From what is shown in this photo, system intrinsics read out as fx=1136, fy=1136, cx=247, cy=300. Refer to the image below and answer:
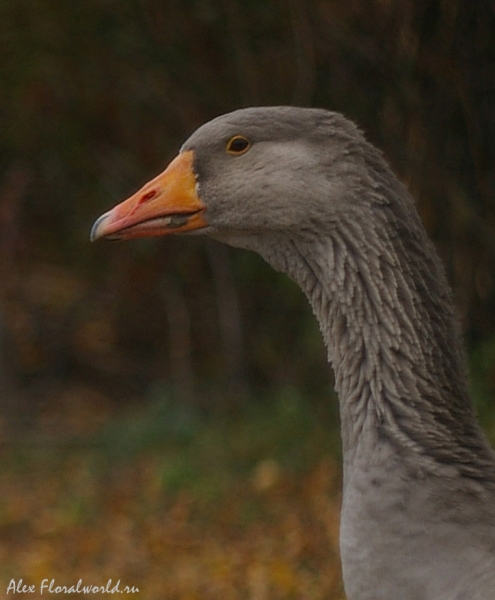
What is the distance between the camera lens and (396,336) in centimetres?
357

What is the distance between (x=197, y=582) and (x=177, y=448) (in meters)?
2.70

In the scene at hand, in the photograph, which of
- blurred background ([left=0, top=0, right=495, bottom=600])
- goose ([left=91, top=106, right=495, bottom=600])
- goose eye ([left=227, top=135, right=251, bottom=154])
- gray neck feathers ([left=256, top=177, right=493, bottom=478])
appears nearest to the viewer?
goose ([left=91, top=106, right=495, bottom=600])

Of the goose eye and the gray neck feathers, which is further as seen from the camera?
the goose eye

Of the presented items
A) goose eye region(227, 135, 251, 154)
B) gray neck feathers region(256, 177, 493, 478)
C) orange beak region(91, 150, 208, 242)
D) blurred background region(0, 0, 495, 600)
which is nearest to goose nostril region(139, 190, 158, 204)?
orange beak region(91, 150, 208, 242)

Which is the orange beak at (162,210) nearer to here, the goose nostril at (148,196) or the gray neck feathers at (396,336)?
the goose nostril at (148,196)

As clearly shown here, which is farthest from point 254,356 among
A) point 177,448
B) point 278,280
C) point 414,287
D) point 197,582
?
point 414,287

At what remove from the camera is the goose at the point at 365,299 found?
3.37 meters

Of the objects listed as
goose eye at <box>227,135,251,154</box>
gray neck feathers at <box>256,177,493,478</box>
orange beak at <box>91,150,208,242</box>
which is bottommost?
gray neck feathers at <box>256,177,493,478</box>

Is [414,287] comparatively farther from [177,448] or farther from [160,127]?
[160,127]

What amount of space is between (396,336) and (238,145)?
2.70ft

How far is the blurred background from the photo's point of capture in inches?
278

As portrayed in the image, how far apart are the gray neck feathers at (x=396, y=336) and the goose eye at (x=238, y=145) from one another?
38 cm

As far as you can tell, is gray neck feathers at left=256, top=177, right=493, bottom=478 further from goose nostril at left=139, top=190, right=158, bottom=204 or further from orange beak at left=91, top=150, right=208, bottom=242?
goose nostril at left=139, top=190, right=158, bottom=204

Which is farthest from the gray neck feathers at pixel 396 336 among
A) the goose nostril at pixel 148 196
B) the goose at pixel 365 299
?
the goose nostril at pixel 148 196
